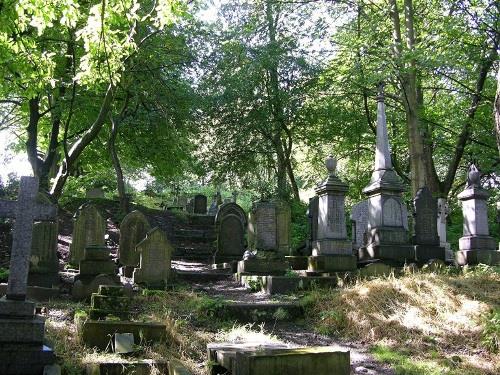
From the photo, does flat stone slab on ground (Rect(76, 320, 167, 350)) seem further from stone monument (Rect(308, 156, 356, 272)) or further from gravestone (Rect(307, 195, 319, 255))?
gravestone (Rect(307, 195, 319, 255))

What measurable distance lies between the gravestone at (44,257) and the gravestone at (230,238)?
683cm

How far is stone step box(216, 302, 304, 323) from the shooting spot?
8.04 m

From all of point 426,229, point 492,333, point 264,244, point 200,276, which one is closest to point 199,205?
point 200,276

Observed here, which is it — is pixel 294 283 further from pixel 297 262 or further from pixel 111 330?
pixel 111 330

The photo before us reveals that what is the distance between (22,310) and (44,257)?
5.45 meters

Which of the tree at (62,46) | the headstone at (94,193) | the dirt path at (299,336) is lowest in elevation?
the dirt path at (299,336)

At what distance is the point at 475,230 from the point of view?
13.7m

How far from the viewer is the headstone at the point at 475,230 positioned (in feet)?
43.0

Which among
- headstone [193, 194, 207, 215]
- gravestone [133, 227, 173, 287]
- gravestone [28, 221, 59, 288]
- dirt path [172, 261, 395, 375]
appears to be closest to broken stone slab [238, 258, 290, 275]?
dirt path [172, 261, 395, 375]

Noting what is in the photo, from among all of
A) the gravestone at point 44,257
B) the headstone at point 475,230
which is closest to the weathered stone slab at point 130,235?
the gravestone at point 44,257

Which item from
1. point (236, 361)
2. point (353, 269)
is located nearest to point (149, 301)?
point (236, 361)

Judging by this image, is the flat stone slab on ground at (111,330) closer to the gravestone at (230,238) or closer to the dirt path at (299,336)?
the dirt path at (299,336)

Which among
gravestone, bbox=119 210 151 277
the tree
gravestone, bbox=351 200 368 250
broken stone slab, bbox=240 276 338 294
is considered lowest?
broken stone slab, bbox=240 276 338 294

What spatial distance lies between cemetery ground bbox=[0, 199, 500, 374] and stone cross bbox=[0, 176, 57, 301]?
2.92 ft
